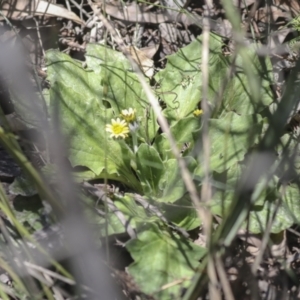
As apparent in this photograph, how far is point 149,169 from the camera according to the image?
1549 millimetres

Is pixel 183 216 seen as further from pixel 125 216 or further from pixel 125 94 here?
pixel 125 94

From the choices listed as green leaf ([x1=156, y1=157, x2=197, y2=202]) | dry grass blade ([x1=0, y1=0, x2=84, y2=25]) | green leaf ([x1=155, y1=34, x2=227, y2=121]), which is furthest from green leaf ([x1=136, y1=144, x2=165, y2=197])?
dry grass blade ([x1=0, y1=0, x2=84, y2=25])

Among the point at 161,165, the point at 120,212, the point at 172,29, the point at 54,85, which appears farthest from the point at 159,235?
the point at 172,29

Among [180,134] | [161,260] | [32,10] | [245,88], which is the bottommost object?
[161,260]

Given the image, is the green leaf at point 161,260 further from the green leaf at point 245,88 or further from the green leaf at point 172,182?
the green leaf at point 245,88

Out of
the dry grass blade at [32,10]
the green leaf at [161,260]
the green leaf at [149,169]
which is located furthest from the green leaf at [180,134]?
the dry grass blade at [32,10]

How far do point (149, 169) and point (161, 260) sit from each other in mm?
324

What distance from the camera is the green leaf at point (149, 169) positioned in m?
1.52

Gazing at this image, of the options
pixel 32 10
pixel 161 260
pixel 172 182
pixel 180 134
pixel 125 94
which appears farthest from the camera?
pixel 32 10

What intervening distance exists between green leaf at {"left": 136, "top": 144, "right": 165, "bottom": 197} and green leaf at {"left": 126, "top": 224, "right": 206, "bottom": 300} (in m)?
0.20

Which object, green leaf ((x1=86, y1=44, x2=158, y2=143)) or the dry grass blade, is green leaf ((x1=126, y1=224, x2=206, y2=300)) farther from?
the dry grass blade

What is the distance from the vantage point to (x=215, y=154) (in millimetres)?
1520

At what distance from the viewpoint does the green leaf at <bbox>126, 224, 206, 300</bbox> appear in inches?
48.7

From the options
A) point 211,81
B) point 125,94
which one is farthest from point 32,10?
point 211,81
